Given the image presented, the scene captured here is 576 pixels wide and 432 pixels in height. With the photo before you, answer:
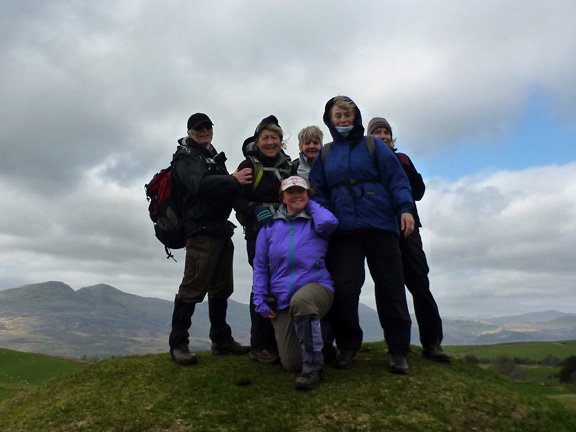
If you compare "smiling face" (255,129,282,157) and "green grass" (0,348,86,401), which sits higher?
"smiling face" (255,129,282,157)

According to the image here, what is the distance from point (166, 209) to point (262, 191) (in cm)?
165

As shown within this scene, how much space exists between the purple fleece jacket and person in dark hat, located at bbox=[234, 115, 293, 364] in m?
0.51

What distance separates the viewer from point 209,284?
21.4 ft

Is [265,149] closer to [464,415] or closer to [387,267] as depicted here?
[387,267]

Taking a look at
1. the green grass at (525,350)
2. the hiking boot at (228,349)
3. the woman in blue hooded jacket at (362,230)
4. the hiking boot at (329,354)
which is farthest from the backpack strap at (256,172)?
the green grass at (525,350)

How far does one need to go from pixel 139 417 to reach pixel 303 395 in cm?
197

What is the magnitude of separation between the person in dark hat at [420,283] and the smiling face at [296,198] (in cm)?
192

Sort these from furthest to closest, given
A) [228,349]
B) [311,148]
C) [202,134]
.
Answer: [228,349], [202,134], [311,148]

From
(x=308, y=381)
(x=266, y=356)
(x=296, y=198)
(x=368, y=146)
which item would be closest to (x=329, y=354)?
(x=266, y=356)

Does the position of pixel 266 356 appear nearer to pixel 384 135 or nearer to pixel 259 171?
pixel 259 171

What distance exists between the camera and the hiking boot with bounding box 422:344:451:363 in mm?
6758

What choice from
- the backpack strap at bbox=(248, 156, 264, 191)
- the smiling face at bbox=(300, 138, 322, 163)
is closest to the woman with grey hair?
the smiling face at bbox=(300, 138, 322, 163)

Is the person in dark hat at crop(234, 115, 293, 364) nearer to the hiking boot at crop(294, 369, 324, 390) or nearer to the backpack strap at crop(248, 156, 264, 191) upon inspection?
the backpack strap at crop(248, 156, 264, 191)

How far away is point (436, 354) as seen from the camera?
6.77 metres
